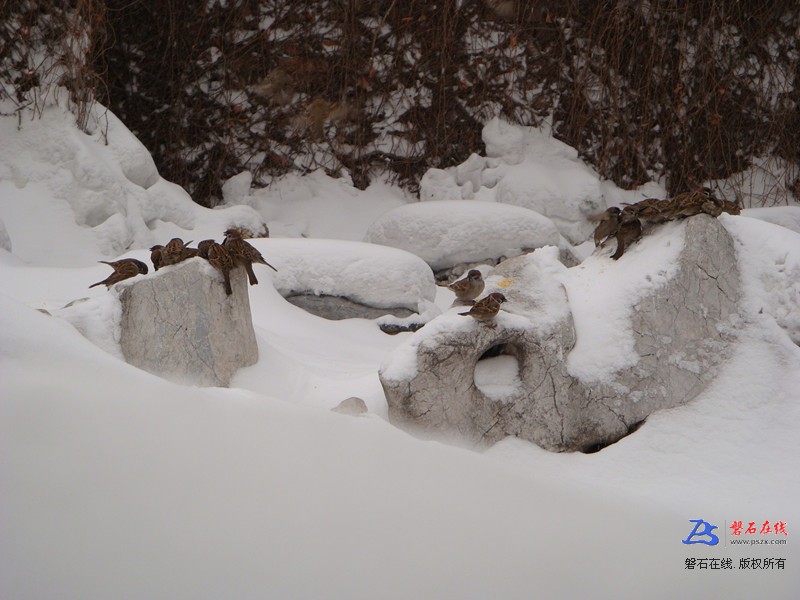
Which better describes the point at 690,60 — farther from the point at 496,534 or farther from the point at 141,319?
the point at 496,534

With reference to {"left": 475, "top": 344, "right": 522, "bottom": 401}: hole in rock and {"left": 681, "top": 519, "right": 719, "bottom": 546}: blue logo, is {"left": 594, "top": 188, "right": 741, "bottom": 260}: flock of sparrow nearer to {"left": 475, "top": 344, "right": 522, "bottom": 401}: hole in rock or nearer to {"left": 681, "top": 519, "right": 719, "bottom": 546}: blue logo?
{"left": 475, "top": 344, "right": 522, "bottom": 401}: hole in rock

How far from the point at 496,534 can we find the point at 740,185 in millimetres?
7479

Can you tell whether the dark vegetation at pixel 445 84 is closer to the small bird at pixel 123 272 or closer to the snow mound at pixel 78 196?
the snow mound at pixel 78 196

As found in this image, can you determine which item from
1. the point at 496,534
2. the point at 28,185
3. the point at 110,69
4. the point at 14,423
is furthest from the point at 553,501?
the point at 110,69

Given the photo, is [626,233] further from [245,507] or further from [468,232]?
[245,507]

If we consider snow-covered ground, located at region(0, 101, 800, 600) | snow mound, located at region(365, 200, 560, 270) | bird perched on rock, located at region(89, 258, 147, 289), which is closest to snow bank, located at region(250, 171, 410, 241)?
snow mound, located at region(365, 200, 560, 270)

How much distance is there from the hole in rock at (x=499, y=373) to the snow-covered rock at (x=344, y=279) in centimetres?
185

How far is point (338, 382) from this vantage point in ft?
12.1

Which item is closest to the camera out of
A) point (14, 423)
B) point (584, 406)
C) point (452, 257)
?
point (14, 423)

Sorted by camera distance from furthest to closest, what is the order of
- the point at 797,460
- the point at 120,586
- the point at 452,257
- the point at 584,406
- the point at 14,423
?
the point at 452,257 → the point at 584,406 → the point at 797,460 → the point at 14,423 → the point at 120,586

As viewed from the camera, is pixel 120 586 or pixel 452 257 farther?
pixel 452 257

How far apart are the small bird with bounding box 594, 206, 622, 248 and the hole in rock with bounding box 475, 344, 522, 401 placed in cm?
80

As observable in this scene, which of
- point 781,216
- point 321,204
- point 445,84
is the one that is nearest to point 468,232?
point 321,204

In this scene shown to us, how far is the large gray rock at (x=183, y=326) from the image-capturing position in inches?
134
